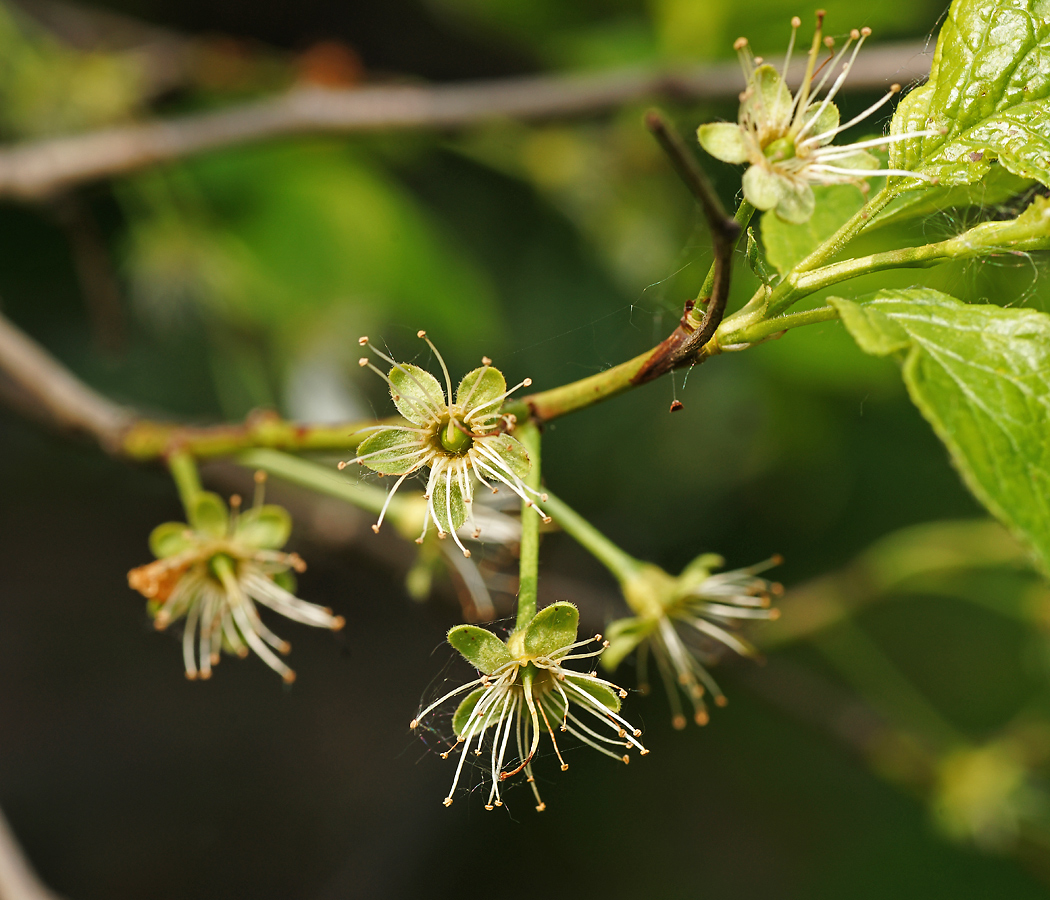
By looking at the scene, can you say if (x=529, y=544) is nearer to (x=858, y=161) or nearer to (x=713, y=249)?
(x=713, y=249)

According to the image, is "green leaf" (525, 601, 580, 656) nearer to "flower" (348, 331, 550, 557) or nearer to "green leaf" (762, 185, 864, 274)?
"flower" (348, 331, 550, 557)

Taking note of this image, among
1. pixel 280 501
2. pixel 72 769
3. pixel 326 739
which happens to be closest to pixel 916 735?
pixel 280 501

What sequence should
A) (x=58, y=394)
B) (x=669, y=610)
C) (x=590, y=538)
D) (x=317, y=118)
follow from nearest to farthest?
(x=590, y=538)
(x=669, y=610)
(x=58, y=394)
(x=317, y=118)

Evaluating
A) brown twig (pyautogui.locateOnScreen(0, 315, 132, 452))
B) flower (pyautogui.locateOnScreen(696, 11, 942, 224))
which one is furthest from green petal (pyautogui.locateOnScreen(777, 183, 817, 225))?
brown twig (pyautogui.locateOnScreen(0, 315, 132, 452))

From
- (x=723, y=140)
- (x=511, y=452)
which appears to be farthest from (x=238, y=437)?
(x=723, y=140)

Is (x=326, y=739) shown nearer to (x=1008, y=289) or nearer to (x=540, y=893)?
(x=540, y=893)

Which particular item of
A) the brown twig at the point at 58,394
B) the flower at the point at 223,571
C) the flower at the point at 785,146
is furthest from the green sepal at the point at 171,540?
the flower at the point at 785,146

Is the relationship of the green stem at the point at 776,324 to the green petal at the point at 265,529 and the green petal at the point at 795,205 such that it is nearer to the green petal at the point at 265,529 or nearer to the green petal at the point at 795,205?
the green petal at the point at 795,205
